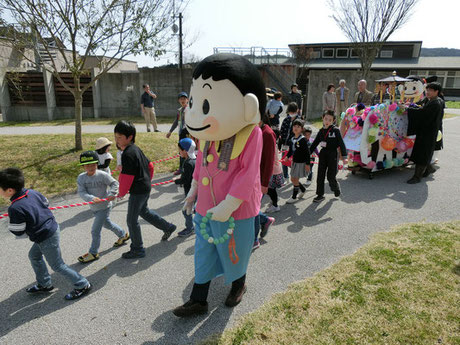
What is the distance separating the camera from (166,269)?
377 cm

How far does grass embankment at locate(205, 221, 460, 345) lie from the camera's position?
2.71 meters

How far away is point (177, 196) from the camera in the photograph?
20.2ft

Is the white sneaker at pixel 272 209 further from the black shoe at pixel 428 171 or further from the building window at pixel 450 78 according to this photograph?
the building window at pixel 450 78

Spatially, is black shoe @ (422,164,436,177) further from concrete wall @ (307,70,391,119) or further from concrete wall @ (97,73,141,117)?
concrete wall @ (97,73,141,117)

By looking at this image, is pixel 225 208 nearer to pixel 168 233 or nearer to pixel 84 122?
pixel 168 233

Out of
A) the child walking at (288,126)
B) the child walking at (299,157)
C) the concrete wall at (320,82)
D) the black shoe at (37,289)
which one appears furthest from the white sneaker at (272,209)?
the concrete wall at (320,82)

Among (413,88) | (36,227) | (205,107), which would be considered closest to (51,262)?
(36,227)

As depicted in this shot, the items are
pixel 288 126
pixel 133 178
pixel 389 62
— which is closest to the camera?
pixel 133 178

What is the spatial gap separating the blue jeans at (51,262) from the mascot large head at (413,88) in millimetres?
7913

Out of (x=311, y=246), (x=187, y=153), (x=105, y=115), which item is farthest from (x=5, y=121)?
(x=311, y=246)

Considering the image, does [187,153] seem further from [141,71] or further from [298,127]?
[141,71]

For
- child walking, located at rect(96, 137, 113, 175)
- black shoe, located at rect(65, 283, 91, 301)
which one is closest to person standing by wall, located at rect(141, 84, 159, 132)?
child walking, located at rect(96, 137, 113, 175)

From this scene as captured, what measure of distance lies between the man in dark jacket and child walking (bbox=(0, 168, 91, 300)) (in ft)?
21.8

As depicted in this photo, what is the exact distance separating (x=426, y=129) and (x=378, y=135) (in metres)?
0.99
